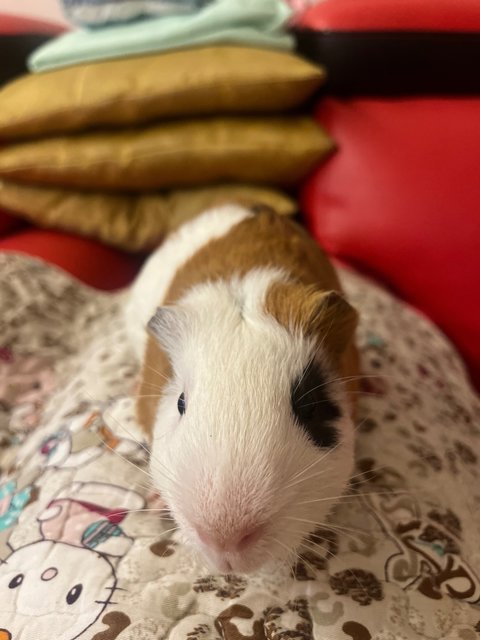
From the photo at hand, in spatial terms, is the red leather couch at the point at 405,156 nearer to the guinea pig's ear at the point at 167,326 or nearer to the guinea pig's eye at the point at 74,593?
the guinea pig's ear at the point at 167,326

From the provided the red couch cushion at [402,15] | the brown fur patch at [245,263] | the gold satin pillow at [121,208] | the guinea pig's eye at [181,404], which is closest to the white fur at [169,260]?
the brown fur patch at [245,263]

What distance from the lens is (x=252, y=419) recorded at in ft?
2.01

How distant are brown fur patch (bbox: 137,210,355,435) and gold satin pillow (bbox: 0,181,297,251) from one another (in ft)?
1.53

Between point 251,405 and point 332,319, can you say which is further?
point 332,319

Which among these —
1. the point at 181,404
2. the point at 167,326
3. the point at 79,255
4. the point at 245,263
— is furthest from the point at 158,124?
the point at 181,404

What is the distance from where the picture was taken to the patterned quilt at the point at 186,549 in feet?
2.25

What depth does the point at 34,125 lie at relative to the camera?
1.47m

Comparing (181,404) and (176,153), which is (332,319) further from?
(176,153)

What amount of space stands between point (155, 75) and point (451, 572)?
1.23 meters

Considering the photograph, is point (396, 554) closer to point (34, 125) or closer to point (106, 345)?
point (106, 345)

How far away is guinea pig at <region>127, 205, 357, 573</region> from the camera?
59cm

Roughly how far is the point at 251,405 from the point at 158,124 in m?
1.08

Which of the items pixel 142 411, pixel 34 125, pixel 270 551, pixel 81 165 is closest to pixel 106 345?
pixel 142 411

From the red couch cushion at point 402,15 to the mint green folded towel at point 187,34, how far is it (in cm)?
20
